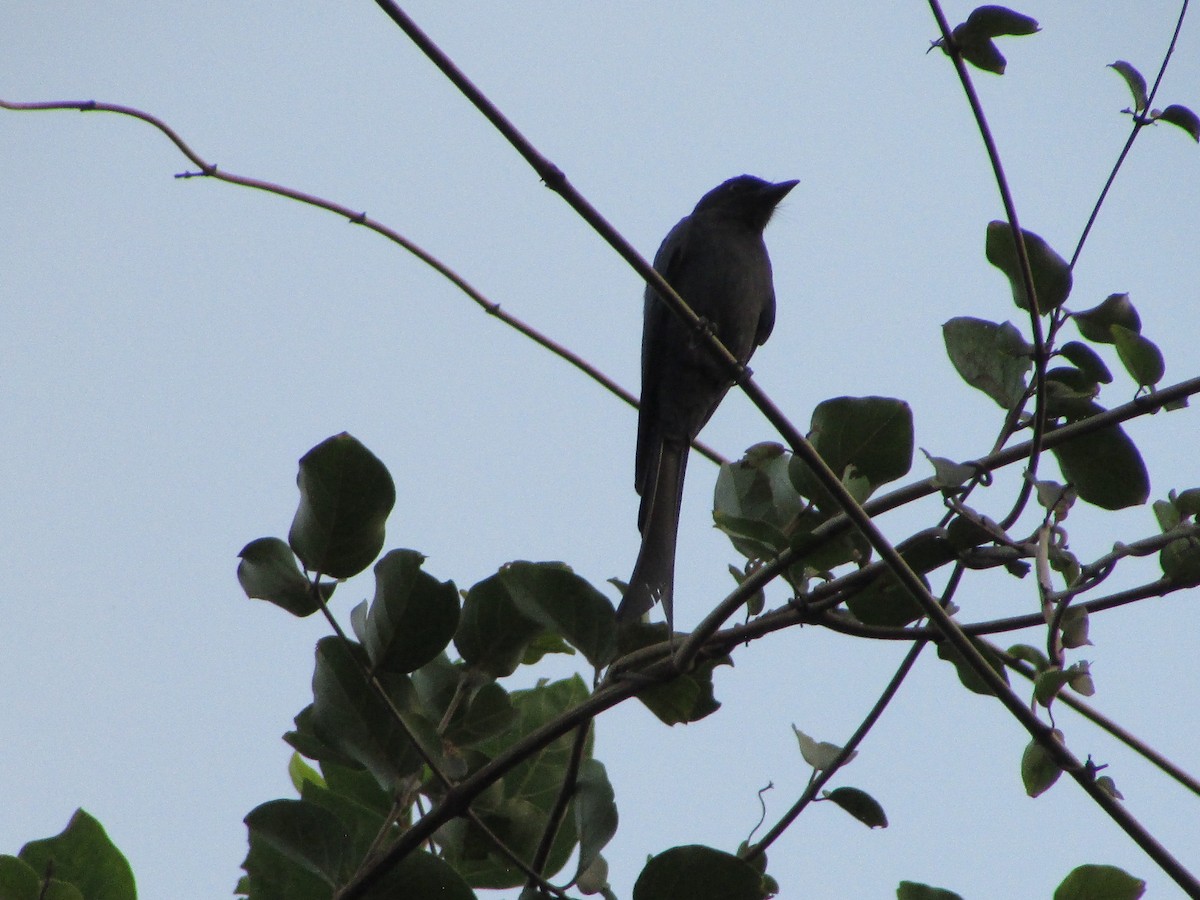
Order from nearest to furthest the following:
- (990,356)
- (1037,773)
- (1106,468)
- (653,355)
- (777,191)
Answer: (1037,773)
(1106,468)
(990,356)
(653,355)
(777,191)

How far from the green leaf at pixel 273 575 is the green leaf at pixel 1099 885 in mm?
1039

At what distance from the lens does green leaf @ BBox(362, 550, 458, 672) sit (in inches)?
65.4

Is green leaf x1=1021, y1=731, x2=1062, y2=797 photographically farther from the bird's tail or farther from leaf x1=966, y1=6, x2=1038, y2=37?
leaf x1=966, y1=6, x2=1038, y2=37

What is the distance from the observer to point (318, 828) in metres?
1.62

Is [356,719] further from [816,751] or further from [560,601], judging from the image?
[816,751]

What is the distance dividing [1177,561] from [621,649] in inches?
29.8

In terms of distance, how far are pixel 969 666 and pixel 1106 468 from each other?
0.35 meters

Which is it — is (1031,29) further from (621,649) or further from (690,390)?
(690,390)

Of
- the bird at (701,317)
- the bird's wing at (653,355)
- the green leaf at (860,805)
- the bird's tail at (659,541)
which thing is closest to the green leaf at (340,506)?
the bird's tail at (659,541)

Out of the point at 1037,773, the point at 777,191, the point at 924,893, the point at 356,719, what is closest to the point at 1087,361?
the point at 1037,773

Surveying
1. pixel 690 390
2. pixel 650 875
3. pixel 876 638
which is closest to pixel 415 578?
pixel 650 875

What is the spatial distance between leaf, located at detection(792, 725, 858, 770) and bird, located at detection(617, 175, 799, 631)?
5.34 feet

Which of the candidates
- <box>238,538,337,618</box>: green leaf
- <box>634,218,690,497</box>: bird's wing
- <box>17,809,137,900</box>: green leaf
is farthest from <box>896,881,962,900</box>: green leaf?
<box>634,218,690,497</box>: bird's wing

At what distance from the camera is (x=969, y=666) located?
160 centimetres
